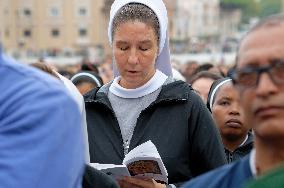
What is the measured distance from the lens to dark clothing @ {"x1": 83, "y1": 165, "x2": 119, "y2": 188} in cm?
275

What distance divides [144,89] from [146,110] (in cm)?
14

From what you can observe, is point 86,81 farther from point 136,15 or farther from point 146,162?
point 146,162

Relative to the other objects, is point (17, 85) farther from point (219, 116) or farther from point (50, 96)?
point (219, 116)

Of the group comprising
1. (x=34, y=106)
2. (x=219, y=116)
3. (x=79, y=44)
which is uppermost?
(x=34, y=106)

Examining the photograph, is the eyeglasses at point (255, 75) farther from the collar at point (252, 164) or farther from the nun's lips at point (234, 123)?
the nun's lips at point (234, 123)

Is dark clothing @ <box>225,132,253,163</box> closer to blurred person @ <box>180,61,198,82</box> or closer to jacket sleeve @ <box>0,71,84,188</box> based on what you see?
jacket sleeve @ <box>0,71,84,188</box>

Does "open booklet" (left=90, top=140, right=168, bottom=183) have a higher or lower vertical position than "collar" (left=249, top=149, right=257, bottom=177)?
lower

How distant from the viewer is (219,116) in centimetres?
462

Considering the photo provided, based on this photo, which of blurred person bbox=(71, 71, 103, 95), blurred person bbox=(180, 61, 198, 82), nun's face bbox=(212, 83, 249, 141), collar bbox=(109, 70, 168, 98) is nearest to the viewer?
collar bbox=(109, 70, 168, 98)

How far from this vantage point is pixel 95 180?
9.04ft

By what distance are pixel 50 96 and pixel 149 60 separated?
5.00ft

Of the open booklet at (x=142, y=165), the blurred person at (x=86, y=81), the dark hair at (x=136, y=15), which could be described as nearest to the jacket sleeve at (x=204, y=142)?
the open booklet at (x=142, y=165)

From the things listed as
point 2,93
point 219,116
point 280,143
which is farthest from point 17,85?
point 219,116

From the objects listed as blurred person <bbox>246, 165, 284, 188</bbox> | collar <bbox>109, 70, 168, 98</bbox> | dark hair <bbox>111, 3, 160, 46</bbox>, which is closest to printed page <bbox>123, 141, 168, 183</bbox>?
collar <bbox>109, 70, 168, 98</bbox>
